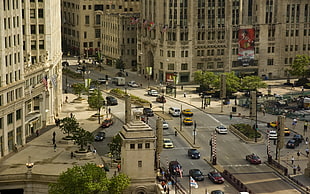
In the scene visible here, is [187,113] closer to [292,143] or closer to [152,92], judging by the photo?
[152,92]

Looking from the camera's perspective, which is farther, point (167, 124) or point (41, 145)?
point (167, 124)

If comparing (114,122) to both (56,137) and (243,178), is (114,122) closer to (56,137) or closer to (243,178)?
(56,137)

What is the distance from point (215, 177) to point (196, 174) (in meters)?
3.27

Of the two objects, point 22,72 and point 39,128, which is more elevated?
point 22,72

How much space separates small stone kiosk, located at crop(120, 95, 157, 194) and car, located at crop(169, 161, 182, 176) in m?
15.0

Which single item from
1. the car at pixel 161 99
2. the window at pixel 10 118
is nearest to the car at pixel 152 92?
the car at pixel 161 99

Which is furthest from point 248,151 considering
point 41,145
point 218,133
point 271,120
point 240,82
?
point 240,82

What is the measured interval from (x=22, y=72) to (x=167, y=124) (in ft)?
118

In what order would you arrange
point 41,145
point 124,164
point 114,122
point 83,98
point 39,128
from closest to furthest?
point 124,164, point 41,145, point 39,128, point 114,122, point 83,98

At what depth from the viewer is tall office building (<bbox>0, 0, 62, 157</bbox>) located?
13012 cm

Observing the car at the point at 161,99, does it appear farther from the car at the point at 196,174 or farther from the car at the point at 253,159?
the car at the point at 196,174

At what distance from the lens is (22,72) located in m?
138

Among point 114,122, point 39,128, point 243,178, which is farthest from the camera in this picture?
point 114,122

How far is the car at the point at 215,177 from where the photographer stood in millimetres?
123188
